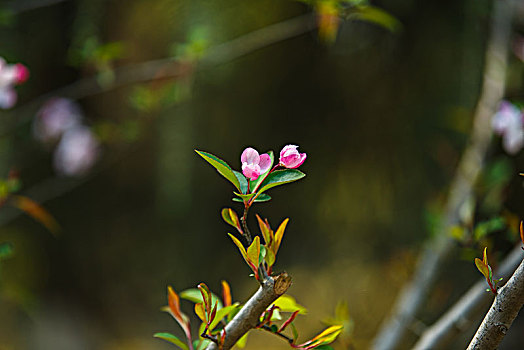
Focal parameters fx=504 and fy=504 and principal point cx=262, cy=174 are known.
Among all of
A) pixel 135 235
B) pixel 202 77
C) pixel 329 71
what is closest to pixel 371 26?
pixel 329 71

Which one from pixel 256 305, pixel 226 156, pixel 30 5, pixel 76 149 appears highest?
pixel 30 5

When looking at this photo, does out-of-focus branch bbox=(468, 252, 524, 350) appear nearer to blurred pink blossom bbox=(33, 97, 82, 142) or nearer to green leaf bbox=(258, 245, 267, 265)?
green leaf bbox=(258, 245, 267, 265)

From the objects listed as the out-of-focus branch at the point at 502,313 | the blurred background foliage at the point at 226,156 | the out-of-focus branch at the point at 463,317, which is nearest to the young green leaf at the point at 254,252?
the out-of-focus branch at the point at 502,313

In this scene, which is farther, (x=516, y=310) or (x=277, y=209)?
(x=277, y=209)

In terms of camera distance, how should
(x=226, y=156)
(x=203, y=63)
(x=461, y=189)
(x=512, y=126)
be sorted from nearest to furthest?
(x=512, y=126) < (x=461, y=189) < (x=203, y=63) < (x=226, y=156)

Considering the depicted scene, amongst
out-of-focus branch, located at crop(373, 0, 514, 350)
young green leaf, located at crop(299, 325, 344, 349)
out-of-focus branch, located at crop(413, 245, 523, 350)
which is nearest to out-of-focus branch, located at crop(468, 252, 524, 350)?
young green leaf, located at crop(299, 325, 344, 349)

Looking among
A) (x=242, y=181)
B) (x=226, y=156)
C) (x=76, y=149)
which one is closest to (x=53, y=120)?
(x=76, y=149)

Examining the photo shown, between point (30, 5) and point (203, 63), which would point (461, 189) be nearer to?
point (203, 63)

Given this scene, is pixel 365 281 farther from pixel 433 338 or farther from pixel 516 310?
pixel 516 310
